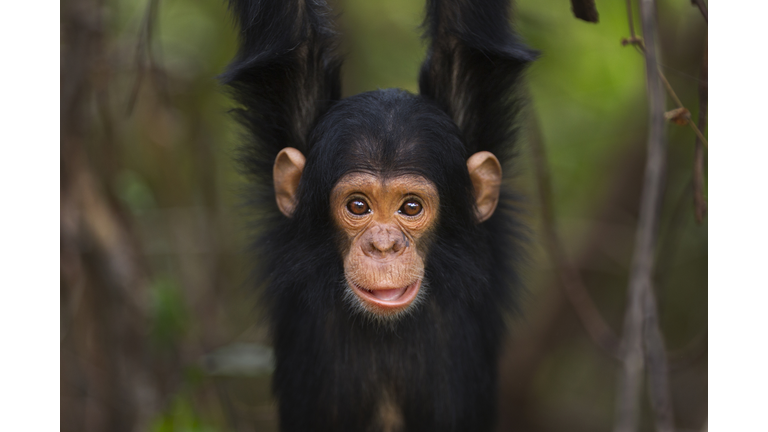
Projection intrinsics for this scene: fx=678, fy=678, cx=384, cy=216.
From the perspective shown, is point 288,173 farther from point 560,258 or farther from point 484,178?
point 560,258

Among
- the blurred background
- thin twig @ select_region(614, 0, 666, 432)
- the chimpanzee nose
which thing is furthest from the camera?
the blurred background

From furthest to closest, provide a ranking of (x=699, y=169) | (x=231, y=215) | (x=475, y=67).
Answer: (x=231, y=215) → (x=475, y=67) → (x=699, y=169)

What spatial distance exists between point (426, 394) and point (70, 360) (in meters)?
4.11

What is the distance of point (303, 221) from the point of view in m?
3.74

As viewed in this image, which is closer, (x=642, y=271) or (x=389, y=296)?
(x=642, y=271)

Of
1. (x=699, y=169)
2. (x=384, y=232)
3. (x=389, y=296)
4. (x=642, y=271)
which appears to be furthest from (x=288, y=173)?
(x=642, y=271)

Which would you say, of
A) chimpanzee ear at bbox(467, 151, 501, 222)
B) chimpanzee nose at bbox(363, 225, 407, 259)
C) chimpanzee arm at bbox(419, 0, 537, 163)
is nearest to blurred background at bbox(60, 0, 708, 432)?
chimpanzee arm at bbox(419, 0, 537, 163)

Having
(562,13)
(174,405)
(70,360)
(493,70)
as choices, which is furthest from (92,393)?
(562,13)

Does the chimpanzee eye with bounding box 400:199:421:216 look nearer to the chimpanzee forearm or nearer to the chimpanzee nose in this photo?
the chimpanzee nose

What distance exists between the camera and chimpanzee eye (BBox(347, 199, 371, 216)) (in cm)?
357

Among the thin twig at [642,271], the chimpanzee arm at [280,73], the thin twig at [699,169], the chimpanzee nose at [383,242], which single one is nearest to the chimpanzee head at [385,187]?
the chimpanzee nose at [383,242]

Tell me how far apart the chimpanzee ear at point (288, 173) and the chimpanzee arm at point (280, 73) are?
183 mm

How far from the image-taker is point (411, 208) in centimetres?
359

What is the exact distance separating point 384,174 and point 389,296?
631 millimetres
